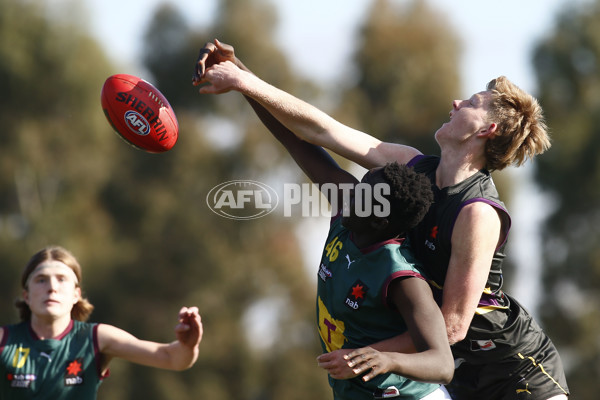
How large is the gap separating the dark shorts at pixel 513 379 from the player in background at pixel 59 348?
4.82 feet

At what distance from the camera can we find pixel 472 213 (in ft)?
12.3

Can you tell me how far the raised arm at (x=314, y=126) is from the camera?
413 centimetres

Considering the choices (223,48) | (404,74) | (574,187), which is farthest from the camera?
(404,74)

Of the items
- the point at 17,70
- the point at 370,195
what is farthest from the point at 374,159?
the point at 17,70

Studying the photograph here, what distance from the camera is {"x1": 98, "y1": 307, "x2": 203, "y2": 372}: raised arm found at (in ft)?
15.1

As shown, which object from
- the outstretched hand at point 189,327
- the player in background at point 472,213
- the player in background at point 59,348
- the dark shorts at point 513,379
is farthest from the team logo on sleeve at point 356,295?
the player in background at point 59,348

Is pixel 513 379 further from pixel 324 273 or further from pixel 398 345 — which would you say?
pixel 324 273

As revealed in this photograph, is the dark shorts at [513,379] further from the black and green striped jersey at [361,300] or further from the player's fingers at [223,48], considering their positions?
the player's fingers at [223,48]

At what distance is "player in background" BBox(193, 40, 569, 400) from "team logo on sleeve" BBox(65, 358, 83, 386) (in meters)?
1.80

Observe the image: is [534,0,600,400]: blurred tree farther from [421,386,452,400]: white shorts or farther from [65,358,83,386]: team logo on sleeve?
[421,386,452,400]: white shorts

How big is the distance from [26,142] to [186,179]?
12.9 ft

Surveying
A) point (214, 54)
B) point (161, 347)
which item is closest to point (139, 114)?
point (214, 54)

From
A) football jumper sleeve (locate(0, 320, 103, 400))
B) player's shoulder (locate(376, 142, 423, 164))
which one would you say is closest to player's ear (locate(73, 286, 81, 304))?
football jumper sleeve (locate(0, 320, 103, 400))

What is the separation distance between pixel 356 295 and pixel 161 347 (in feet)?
5.46
